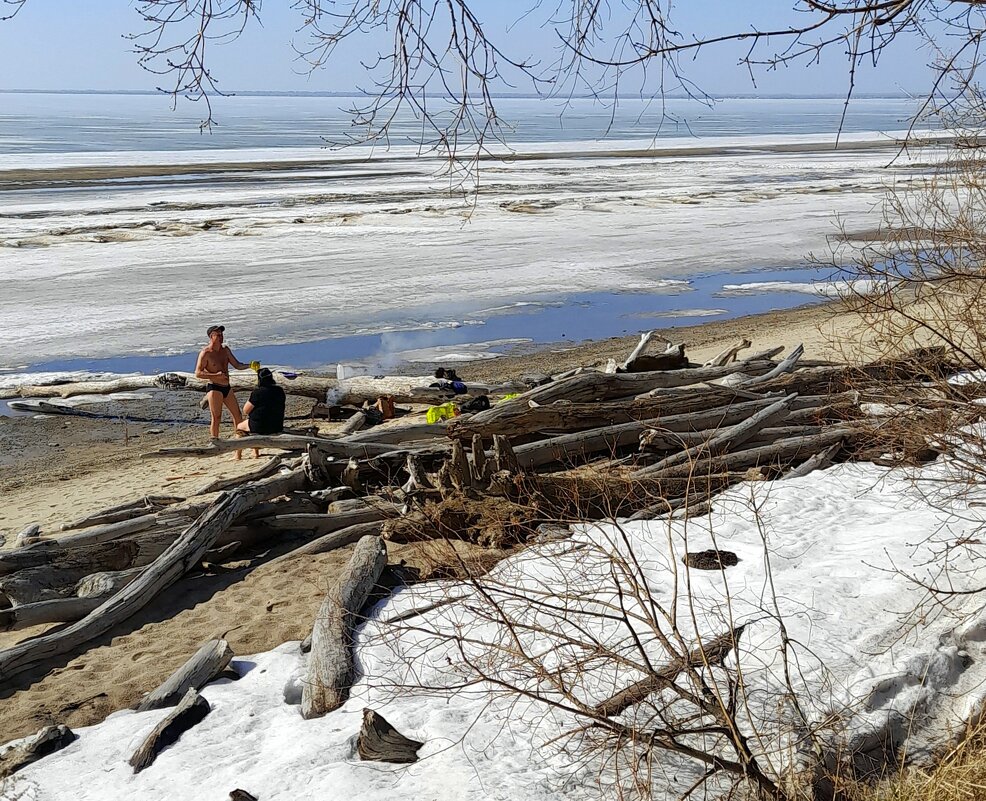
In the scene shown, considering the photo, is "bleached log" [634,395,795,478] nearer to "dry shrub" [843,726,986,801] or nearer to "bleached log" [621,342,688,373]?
"bleached log" [621,342,688,373]

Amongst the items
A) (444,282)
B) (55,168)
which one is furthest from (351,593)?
(55,168)

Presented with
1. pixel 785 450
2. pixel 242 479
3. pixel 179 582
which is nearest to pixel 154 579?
pixel 179 582

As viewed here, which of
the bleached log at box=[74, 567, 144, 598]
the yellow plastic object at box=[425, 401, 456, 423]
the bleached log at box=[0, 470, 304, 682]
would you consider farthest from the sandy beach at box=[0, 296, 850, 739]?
the yellow plastic object at box=[425, 401, 456, 423]

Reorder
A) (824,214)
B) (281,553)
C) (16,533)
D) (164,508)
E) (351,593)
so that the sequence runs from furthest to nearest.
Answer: (824,214), (16,533), (164,508), (281,553), (351,593)

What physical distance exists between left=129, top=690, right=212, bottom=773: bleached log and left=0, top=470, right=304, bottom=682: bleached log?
155cm

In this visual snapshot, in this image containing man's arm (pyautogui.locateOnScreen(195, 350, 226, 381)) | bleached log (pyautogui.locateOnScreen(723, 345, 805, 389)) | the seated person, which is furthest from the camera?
man's arm (pyautogui.locateOnScreen(195, 350, 226, 381))

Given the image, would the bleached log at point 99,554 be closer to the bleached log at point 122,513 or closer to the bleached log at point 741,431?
the bleached log at point 122,513

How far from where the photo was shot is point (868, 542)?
7.54 meters

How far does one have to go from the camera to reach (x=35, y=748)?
5.96 meters

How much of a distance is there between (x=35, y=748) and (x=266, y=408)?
6.47 m

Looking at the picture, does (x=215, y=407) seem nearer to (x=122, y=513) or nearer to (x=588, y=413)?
(x=122, y=513)

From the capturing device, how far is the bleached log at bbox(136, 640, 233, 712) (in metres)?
6.46

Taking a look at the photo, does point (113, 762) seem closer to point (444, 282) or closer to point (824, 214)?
point (444, 282)

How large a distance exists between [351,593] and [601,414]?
141 inches
